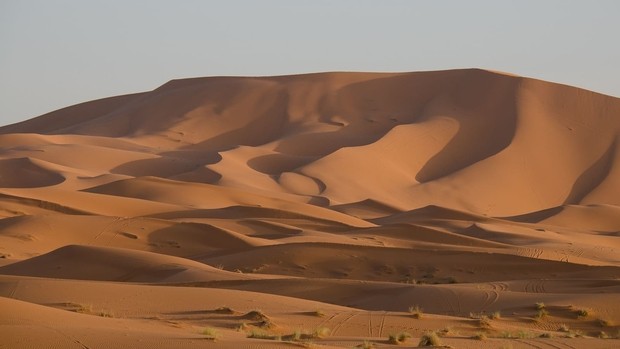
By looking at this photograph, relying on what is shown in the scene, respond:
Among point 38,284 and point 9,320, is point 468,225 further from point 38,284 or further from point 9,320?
point 9,320

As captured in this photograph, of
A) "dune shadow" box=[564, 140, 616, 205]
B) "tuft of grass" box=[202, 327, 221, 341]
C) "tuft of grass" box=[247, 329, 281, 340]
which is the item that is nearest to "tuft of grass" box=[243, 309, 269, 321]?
"tuft of grass" box=[247, 329, 281, 340]

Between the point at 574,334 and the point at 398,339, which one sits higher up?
the point at 574,334

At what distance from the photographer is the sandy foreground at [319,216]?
52.6ft

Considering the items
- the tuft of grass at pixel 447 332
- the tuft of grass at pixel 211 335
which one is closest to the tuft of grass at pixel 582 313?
the tuft of grass at pixel 447 332

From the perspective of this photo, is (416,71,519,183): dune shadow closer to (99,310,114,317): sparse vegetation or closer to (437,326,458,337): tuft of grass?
(99,310,114,317): sparse vegetation

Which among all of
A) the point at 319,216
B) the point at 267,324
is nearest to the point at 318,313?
the point at 267,324

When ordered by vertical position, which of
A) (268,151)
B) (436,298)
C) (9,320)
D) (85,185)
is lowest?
(9,320)

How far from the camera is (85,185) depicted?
52219 mm

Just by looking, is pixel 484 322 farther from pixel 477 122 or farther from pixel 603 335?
pixel 477 122

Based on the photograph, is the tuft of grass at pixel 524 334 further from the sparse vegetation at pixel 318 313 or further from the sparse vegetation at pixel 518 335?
the sparse vegetation at pixel 318 313

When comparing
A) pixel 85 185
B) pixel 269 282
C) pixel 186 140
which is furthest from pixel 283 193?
pixel 269 282

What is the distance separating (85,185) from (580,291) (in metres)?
34.4

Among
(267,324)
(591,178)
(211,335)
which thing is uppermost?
(591,178)

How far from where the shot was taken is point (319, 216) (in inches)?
1671
